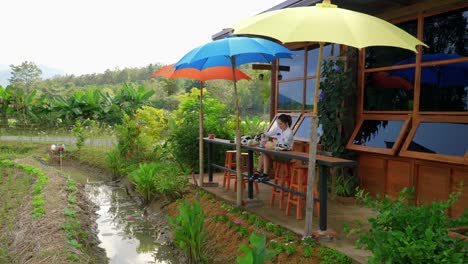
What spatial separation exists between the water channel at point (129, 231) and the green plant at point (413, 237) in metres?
3.26

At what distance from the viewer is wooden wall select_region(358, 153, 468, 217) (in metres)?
4.69

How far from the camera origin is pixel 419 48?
5371 mm

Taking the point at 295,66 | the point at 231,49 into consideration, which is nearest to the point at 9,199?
the point at 231,49

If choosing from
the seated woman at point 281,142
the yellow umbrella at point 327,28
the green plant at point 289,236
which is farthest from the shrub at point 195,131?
the yellow umbrella at point 327,28

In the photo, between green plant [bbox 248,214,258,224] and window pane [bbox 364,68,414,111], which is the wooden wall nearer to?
window pane [bbox 364,68,414,111]

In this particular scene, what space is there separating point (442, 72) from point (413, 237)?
336cm

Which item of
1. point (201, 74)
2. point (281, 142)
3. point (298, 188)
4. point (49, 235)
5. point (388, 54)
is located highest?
point (388, 54)

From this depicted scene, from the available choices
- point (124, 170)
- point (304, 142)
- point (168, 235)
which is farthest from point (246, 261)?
point (124, 170)

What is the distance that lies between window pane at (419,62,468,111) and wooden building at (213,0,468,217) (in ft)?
0.04

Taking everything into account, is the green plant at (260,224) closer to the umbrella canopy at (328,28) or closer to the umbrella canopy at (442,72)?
the umbrella canopy at (328,28)

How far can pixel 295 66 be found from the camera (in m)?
8.09

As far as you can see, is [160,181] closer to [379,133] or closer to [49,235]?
[49,235]

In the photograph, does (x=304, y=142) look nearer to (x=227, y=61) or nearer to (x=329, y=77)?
(x=329, y=77)

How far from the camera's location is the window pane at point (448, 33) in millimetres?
4840
